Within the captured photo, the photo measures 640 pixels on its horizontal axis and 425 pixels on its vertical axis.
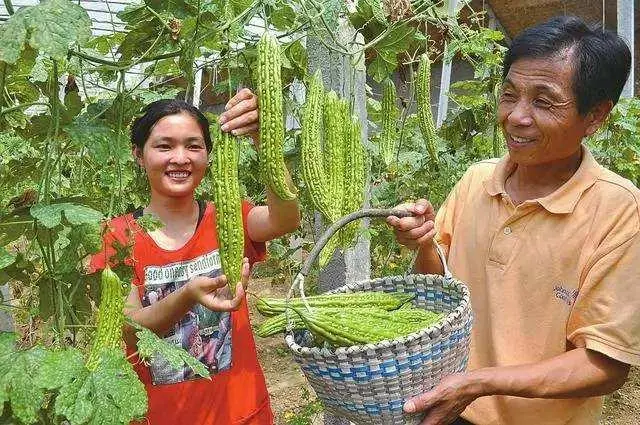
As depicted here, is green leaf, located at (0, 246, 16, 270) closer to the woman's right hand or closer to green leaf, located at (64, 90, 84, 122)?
green leaf, located at (64, 90, 84, 122)

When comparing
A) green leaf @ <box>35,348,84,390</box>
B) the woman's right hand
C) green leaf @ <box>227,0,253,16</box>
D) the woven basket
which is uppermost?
green leaf @ <box>227,0,253,16</box>

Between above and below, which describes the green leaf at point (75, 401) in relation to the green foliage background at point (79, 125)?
below

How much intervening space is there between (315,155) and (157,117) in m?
0.68

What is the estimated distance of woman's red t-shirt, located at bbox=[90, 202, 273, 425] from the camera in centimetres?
208

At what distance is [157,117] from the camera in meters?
2.17

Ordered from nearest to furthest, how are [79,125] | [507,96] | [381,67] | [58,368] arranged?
1. [58,368]
2. [79,125]
3. [507,96]
4. [381,67]

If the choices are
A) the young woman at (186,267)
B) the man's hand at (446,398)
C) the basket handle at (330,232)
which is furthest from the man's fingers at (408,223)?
the man's hand at (446,398)

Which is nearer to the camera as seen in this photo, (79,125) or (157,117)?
(79,125)

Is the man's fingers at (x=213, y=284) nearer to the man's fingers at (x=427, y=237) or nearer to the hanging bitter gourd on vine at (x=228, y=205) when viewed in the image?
the hanging bitter gourd on vine at (x=228, y=205)

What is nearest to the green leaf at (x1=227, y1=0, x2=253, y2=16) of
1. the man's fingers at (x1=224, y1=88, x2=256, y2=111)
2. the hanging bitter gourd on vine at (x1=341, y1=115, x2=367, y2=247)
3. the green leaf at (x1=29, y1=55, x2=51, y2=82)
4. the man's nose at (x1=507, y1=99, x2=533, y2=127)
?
the man's fingers at (x1=224, y1=88, x2=256, y2=111)

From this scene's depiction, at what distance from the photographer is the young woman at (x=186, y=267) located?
2.09 meters

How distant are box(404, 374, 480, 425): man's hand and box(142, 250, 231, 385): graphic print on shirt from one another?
0.74 metres

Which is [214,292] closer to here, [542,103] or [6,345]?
[6,345]

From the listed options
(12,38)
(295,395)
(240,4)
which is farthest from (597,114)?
(295,395)
